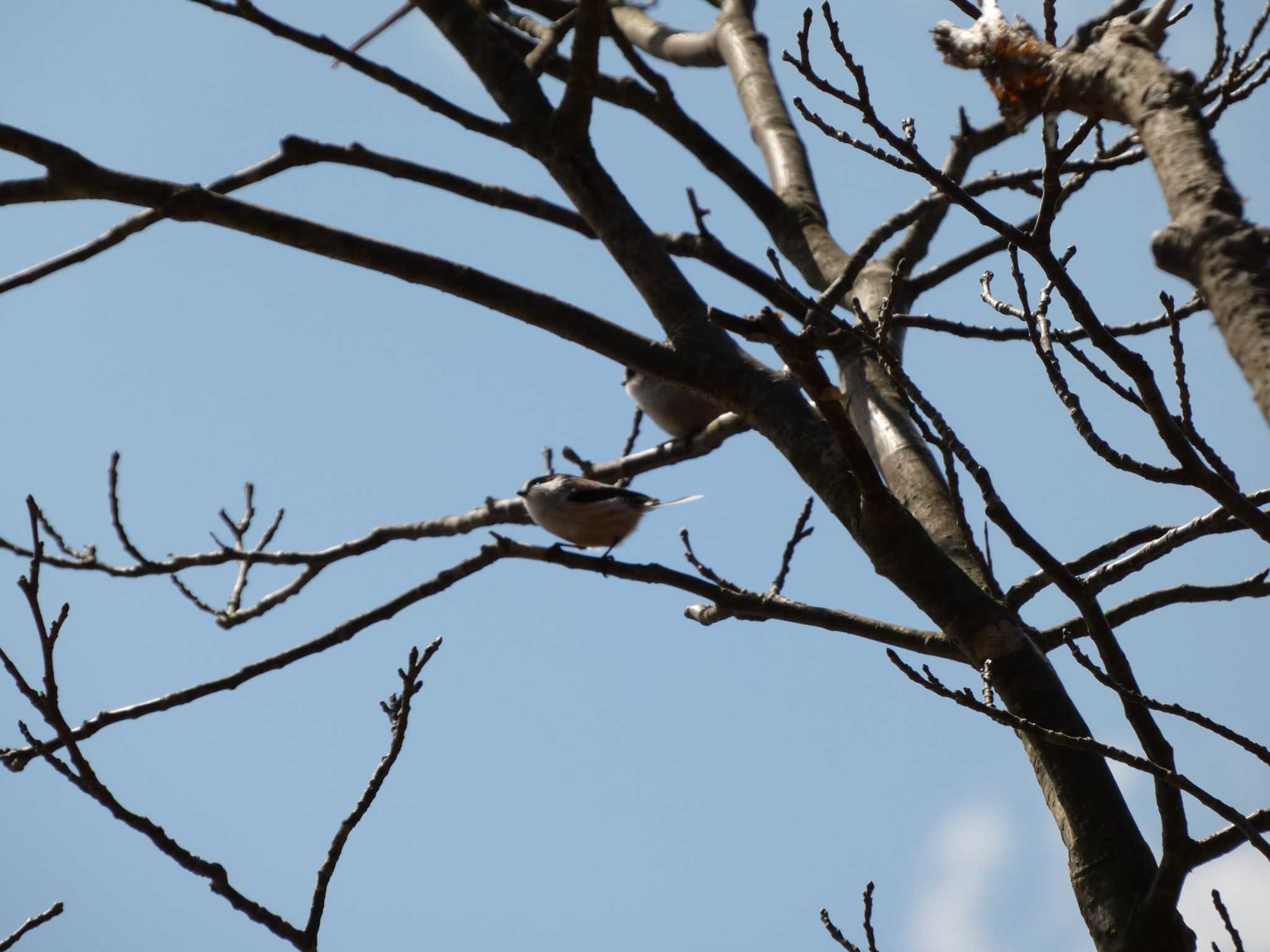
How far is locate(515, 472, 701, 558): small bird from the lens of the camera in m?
5.76

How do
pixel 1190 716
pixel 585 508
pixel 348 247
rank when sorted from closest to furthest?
pixel 1190 716 → pixel 348 247 → pixel 585 508

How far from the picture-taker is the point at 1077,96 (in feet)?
5.00

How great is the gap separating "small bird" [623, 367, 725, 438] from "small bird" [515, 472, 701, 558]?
1.07 meters

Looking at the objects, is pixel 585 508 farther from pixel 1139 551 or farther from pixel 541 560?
pixel 1139 551

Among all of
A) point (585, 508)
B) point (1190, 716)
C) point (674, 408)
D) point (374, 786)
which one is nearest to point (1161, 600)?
point (1190, 716)

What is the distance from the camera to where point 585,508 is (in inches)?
233

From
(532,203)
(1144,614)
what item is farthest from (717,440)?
(1144,614)

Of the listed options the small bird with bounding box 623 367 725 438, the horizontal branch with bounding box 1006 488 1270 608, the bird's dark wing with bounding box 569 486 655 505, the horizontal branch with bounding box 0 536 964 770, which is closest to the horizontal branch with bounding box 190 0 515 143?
the horizontal branch with bounding box 0 536 964 770

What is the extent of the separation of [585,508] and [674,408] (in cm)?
154

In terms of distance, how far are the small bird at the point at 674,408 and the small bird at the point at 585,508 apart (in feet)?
3.50

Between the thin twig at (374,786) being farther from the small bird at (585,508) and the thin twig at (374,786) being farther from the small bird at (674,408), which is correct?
the small bird at (674,408)

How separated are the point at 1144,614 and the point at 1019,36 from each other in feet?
5.87

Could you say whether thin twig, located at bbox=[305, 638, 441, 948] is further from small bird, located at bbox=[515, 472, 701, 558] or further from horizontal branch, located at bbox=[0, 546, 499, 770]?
small bird, located at bbox=[515, 472, 701, 558]

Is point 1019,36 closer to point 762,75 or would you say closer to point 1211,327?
point 1211,327
